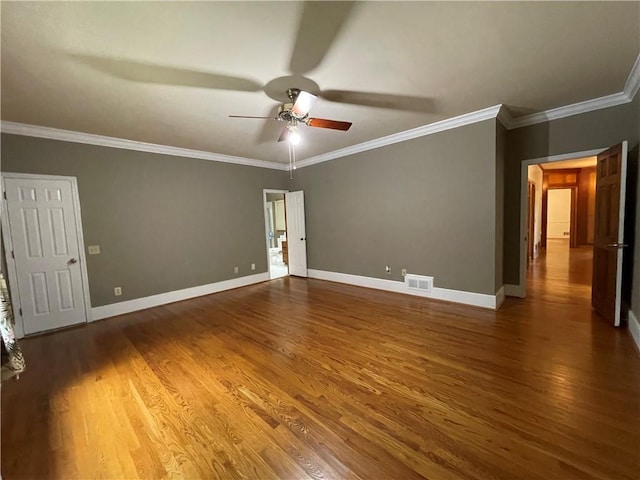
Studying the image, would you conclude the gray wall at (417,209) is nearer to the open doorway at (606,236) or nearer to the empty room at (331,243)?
the empty room at (331,243)

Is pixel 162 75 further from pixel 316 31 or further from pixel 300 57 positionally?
pixel 316 31

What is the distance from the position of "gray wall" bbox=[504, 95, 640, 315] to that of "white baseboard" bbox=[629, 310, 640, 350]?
11cm

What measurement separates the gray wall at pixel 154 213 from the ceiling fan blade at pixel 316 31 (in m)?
3.32

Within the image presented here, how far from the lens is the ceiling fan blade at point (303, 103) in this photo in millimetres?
2387

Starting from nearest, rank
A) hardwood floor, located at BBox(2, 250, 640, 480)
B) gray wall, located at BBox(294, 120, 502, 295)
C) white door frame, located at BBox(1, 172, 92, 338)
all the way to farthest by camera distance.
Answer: hardwood floor, located at BBox(2, 250, 640, 480) < white door frame, located at BBox(1, 172, 92, 338) < gray wall, located at BBox(294, 120, 502, 295)

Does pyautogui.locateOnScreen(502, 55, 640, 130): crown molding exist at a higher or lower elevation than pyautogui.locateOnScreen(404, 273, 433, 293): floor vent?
higher

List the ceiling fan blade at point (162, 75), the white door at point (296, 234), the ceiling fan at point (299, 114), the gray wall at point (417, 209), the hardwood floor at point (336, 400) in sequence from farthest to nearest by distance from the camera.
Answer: the white door at point (296, 234), the gray wall at point (417, 209), the ceiling fan at point (299, 114), the ceiling fan blade at point (162, 75), the hardwood floor at point (336, 400)

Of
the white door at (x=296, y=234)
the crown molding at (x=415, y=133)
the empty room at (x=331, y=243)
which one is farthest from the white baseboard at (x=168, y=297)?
the crown molding at (x=415, y=133)

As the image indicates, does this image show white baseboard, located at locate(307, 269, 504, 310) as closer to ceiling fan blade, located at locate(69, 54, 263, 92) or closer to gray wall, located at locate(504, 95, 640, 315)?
gray wall, located at locate(504, 95, 640, 315)

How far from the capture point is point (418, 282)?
4348mm

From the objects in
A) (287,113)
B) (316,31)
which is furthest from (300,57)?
(287,113)

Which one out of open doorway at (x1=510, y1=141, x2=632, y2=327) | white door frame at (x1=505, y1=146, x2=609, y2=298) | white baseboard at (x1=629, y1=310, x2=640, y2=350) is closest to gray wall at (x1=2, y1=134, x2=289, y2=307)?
white door frame at (x1=505, y1=146, x2=609, y2=298)

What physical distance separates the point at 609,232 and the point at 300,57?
3.99m

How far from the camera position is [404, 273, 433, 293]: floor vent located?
4238 mm
